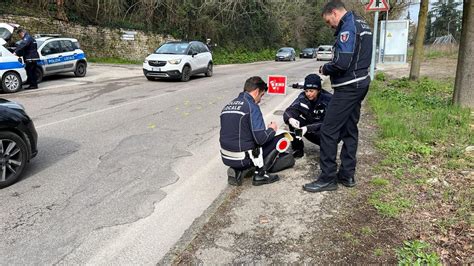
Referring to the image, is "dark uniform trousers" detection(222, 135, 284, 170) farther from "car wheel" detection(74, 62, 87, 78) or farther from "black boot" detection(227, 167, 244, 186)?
"car wheel" detection(74, 62, 87, 78)

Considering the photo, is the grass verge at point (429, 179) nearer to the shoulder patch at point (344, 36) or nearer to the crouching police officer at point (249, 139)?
the crouching police officer at point (249, 139)

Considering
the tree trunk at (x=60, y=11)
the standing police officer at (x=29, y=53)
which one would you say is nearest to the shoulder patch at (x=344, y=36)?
the standing police officer at (x=29, y=53)

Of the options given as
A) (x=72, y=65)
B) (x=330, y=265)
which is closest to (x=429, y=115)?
(x=330, y=265)

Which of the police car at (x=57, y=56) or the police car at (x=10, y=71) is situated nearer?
the police car at (x=10, y=71)

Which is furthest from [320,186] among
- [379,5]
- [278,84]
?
[379,5]

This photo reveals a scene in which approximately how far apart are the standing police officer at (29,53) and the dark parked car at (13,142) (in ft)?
28.9

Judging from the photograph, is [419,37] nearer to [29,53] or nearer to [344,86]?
[344,86]

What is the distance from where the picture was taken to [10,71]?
11.8 meters

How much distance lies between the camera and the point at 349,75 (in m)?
3.87

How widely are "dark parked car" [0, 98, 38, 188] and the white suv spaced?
34.2ft

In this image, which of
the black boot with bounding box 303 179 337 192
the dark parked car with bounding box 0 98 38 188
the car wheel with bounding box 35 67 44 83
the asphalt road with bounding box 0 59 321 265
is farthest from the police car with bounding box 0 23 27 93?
the black boot with bounding box 303 179 337 192

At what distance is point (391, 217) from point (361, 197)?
51 centimetres

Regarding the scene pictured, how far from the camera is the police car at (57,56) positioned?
563 inches

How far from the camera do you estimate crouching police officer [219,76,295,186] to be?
4246 millimetres
